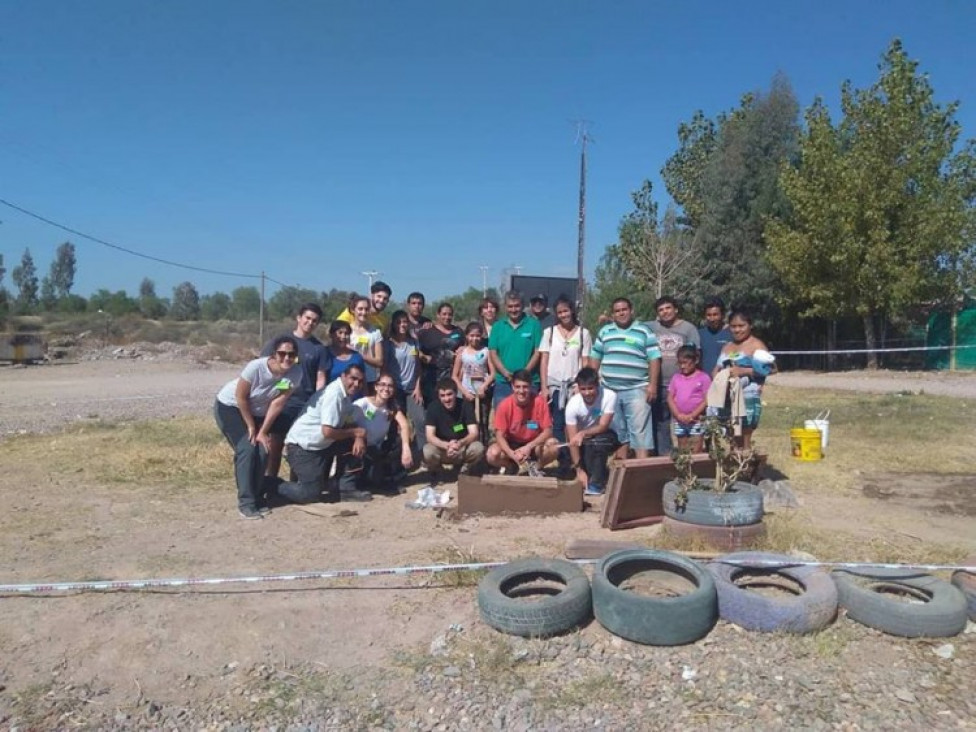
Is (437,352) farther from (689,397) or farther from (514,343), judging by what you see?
(689,397)

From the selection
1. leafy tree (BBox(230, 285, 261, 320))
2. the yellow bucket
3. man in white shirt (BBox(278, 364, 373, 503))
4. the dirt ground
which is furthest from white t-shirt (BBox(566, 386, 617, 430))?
leafy tree (BBox(230, 285, 261, 320))

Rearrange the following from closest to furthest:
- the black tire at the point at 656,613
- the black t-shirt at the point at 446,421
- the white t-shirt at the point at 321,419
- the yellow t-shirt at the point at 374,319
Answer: the black tire at the point at 656,613, the white t-shirt at the point at 321,419, the black t-shirt at the point at 446,421, the yellow t-shirt at the point at 374,319

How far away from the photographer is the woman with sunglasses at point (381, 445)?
21.0 feet

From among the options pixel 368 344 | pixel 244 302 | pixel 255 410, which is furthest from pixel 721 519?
pixel 244 302

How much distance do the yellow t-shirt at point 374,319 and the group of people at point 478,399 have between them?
7 cm

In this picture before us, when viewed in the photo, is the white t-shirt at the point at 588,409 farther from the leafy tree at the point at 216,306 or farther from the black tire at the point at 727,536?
the leafy tree at the point at 216,306

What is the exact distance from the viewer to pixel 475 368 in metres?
7.27

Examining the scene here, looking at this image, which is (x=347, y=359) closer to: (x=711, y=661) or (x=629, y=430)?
(x=629, y=430)

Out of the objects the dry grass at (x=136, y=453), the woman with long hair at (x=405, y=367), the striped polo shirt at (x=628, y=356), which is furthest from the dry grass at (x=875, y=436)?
the dry grass at (x=136, y=453)

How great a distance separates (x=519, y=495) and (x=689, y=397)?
1873mm

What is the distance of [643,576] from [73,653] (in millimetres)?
3178

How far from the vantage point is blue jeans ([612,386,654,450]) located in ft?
21.2

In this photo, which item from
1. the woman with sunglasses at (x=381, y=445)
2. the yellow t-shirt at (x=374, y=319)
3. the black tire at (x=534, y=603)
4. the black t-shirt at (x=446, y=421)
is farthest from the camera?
the yellow t-shirt at (x=374, y=319)

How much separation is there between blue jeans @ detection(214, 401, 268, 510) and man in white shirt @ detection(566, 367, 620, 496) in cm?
274
